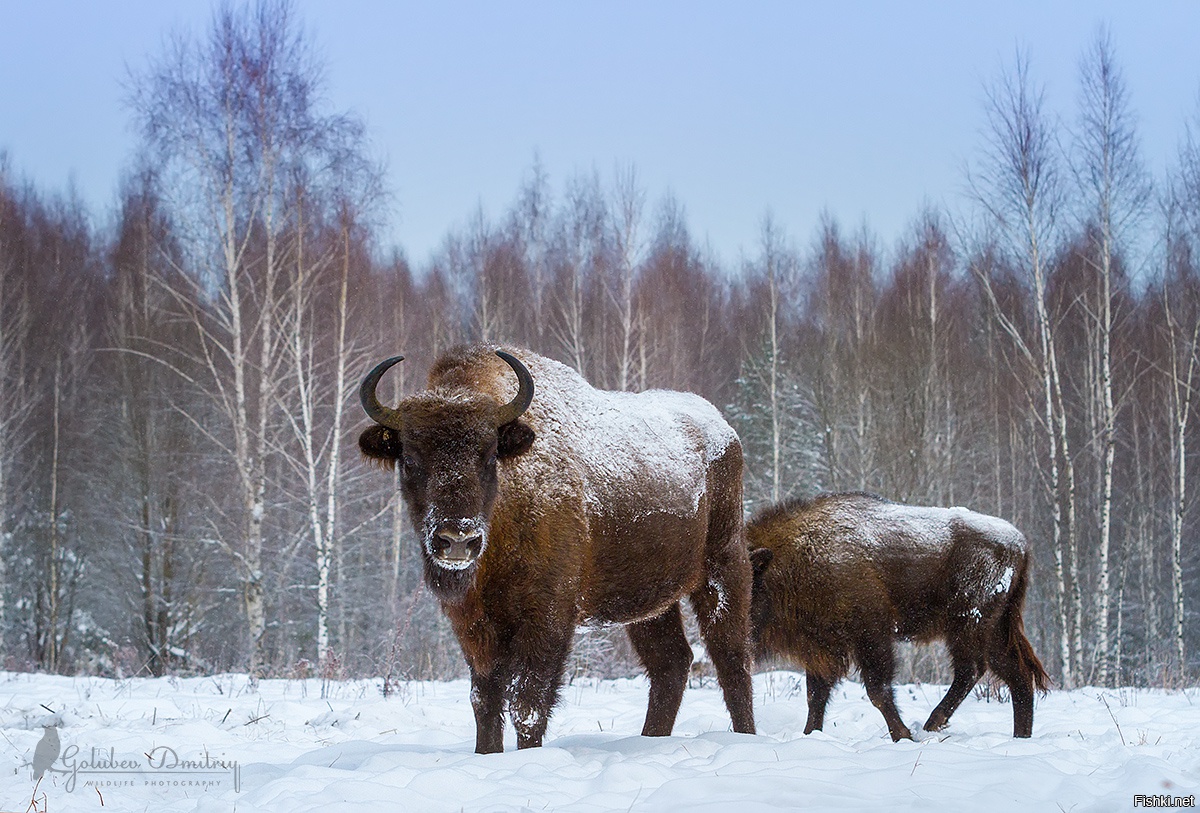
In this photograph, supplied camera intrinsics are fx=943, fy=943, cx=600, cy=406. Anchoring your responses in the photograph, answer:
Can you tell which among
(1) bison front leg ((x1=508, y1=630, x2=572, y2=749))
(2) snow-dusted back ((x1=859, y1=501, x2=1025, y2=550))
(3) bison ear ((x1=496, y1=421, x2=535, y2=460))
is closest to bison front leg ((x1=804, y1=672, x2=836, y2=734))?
(2) snow-dusted back ((x1=859, y1=501, x2=1025, y2=550))

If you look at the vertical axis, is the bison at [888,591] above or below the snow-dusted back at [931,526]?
below

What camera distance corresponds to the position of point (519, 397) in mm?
4891

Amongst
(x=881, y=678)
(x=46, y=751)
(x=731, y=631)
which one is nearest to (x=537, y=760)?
(x=731, y=631)

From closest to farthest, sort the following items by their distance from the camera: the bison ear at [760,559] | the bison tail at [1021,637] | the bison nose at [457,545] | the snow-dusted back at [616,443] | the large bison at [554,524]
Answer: the bison nose at [457,545], the large bison at [554,524], the snow-dusted back at [616,443], the bison tail at [1021,637], the bison ear at [760,559]

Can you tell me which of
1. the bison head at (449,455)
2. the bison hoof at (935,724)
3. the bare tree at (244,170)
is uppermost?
the bare tree at (244,170)

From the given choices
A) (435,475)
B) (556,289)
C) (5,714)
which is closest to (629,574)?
(435,475)

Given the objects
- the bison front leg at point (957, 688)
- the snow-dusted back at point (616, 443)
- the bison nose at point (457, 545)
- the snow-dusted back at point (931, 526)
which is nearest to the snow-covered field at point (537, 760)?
the bison front leg at point (957, 688)

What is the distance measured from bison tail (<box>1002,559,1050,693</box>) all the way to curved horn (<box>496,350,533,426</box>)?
533 centimetres

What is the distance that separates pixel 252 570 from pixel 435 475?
418 inches

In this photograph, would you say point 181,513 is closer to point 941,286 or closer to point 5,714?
point 5,714

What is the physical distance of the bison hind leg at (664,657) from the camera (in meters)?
6.25

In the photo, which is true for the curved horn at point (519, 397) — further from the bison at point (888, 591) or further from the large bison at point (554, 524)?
the bison at point (888, 591)

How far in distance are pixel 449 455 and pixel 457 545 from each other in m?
0.51

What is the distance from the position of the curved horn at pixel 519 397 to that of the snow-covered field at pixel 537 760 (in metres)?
1.65
